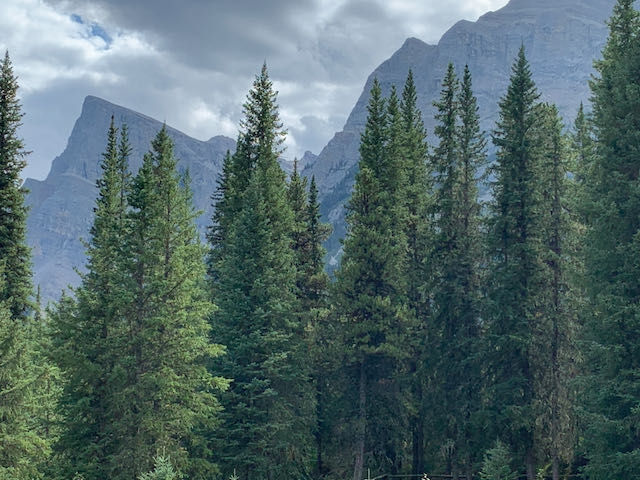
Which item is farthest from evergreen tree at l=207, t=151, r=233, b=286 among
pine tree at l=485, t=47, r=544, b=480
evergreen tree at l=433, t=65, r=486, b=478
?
pine tree at l=485, t=47, r=544, b=480

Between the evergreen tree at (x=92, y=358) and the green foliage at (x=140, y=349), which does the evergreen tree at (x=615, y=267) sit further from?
the evergreen tree at (x=92, y=358)

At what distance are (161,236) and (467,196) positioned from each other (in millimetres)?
14954

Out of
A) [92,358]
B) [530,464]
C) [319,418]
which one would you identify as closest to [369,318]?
[319,418]

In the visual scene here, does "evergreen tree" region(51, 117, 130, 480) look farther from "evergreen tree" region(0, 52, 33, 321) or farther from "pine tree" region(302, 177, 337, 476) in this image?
"pine tree" region(302, 177, 337, 476)

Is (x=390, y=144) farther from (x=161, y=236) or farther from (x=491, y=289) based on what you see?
(x=161, y=236)

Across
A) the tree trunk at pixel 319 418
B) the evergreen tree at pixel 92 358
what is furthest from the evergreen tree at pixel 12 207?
the tree trunk at pixel 319 418

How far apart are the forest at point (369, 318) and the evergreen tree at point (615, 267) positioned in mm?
80

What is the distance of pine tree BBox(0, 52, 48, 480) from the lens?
19.9 metres

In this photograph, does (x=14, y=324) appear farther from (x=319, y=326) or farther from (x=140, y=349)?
(x=319, y=326)


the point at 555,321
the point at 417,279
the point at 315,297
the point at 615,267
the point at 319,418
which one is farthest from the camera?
the point at 315,297

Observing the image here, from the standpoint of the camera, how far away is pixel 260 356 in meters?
25.1

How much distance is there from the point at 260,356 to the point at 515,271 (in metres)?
11.4

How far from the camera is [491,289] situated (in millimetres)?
25391

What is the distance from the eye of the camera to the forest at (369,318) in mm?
18984
